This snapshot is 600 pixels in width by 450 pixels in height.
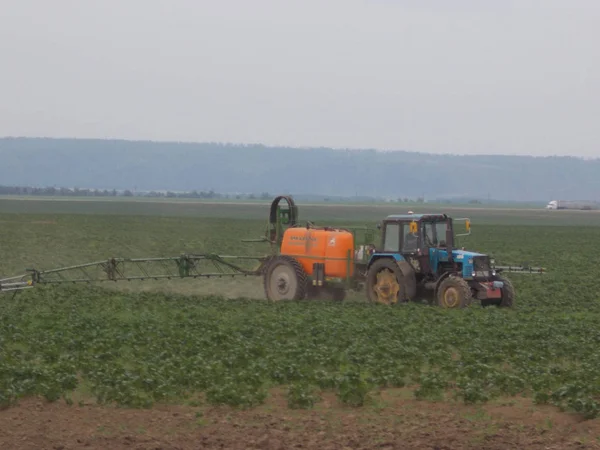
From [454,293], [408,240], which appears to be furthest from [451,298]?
[408,240]

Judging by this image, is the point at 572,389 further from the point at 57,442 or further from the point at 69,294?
the point at 69,294

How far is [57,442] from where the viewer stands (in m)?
12.8

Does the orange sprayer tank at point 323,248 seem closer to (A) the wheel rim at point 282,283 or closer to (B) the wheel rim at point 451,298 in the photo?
(A) the wheel rim at point 282,283

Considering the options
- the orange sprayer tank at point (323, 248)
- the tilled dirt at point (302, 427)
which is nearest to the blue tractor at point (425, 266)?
the orange sprayer tank at point (323, 248)

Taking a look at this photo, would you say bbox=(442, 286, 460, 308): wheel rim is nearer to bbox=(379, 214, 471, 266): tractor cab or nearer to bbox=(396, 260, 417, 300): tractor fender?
bbox=(396, 260, 417, 300): tractor fender

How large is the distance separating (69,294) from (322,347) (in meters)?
12.2

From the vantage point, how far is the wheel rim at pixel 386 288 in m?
25.9

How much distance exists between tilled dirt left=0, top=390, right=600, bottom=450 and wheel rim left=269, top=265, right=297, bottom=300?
12.8 metres

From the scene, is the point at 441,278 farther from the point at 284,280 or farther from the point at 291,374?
the point at 291,374

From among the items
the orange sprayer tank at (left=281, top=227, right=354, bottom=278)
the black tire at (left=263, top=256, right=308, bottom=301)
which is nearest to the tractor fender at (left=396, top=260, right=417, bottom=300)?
the orange sprayer tank at (left=281, top=227, right=354, bottom=278)

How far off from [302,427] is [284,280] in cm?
1460

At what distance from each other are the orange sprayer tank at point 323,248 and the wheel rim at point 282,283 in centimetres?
50

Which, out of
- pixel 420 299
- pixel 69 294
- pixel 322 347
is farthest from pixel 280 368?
pixel 69 294

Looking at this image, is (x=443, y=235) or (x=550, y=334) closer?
(x=550, y=334)
